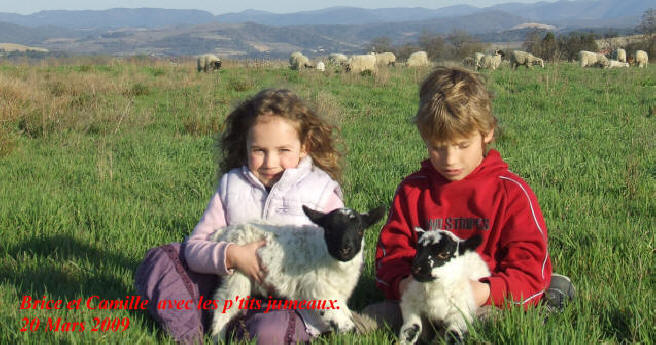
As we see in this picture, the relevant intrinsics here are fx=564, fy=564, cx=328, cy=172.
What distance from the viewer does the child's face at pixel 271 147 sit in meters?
3.26

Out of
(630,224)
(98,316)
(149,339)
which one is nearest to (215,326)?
(149,339)

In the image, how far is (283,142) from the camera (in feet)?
10.7

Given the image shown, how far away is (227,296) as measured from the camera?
294cm

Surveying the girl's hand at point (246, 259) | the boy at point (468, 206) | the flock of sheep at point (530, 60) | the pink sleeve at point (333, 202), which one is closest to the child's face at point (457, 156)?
the boy at point (468, 206)

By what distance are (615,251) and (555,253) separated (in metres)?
0.37

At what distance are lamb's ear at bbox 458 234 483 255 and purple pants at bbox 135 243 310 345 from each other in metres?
0.92

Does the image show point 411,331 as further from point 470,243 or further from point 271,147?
point 271,147

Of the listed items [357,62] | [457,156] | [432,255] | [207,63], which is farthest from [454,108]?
[207,63]

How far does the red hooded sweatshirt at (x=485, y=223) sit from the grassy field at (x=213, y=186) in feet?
0.81

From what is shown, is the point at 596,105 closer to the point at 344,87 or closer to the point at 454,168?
the point at 344,87

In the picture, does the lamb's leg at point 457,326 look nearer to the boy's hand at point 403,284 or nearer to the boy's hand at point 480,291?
the boy's hand at point 480,291

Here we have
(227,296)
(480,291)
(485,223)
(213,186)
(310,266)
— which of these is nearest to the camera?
(480,291)

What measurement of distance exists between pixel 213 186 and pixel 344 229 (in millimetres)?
3629

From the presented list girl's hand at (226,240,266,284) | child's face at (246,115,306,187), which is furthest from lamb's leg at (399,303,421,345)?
child's face at (246,115,306,187)
